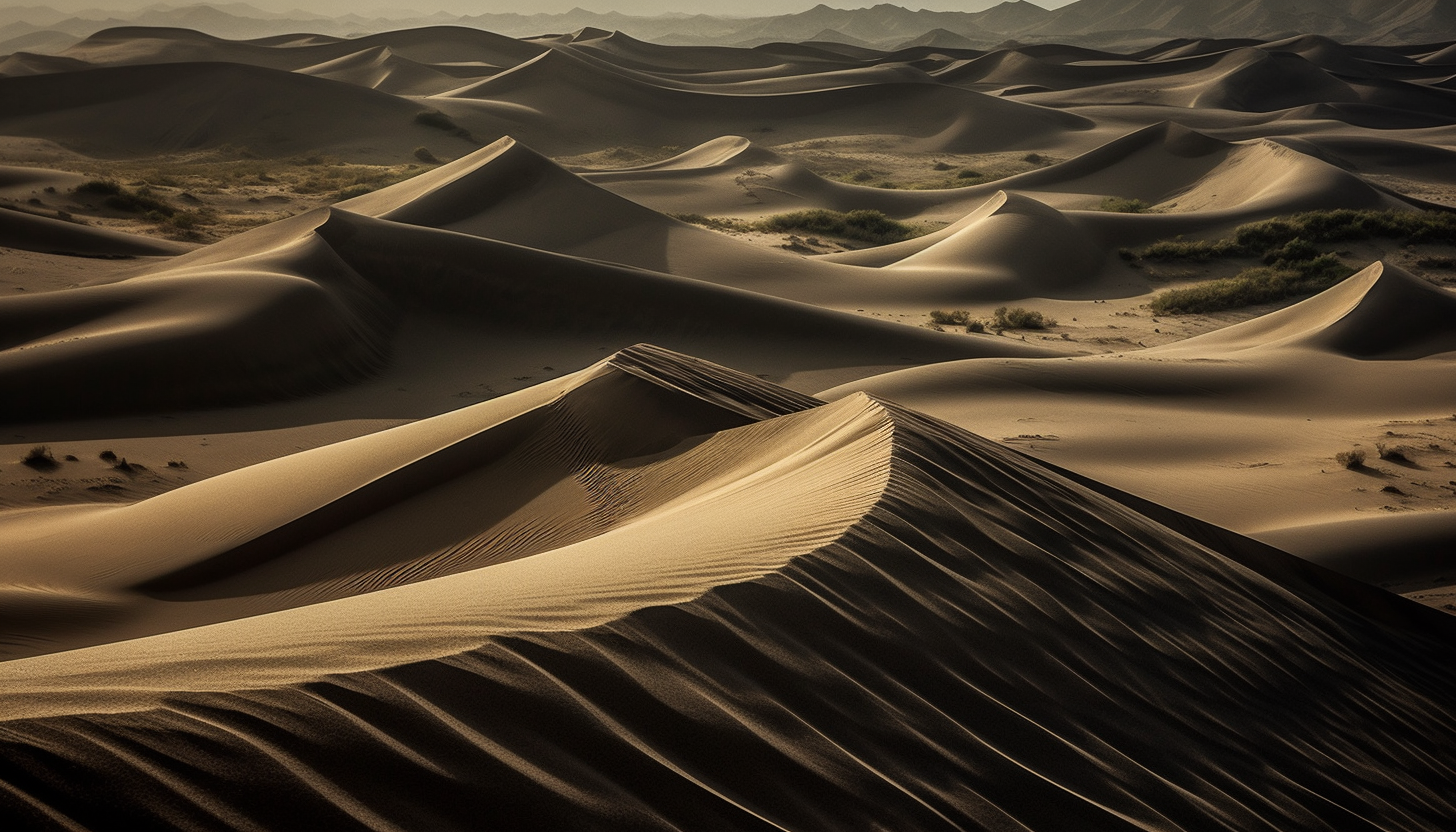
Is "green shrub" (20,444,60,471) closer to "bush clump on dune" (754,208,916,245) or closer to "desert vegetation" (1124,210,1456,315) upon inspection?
"desert vegetation" (1124,210,1456,315)

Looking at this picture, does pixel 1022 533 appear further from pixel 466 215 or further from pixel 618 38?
pixel 618 38

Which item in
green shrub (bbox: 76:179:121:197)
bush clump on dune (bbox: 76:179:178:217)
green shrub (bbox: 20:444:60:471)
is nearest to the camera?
green shrub (bbox: 20:444:60:471)

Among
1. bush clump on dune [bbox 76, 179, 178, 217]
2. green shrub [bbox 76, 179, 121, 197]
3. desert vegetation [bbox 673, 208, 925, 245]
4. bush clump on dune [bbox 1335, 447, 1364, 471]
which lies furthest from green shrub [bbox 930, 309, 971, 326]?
green shrub [bbox 76, 179, 121, 197]

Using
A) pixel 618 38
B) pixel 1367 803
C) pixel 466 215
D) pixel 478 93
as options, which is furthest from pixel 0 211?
pixel 618 38

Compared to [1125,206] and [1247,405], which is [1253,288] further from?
[1125,206]

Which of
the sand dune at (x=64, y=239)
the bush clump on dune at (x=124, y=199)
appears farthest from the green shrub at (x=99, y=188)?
the sand dune at (x=64, y=239)

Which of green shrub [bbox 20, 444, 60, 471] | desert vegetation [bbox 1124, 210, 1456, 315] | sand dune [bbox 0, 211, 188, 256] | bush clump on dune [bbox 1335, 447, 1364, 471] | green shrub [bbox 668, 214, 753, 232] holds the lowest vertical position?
green shrub [bbox 20, 444, 60, 471]

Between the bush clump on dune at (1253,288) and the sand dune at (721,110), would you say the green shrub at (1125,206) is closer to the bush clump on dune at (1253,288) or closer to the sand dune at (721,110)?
the bush clump on dune at (1253,288)
